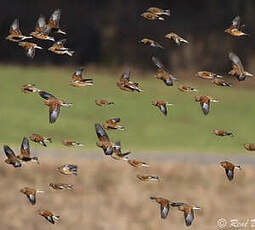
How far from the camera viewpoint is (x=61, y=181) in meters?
23.9

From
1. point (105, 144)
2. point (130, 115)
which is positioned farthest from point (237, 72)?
point (130, 115)

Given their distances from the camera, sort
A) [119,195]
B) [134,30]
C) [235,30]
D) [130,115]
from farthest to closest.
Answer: [134,30], [130,115], [119,195], [235,30]

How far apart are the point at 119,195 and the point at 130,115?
8.06 m

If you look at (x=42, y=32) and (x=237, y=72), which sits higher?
(x=42, y=32)

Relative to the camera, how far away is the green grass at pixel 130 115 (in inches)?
1102

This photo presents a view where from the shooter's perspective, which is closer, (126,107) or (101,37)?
(126,107)

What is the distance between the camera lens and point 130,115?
31922 millimetres

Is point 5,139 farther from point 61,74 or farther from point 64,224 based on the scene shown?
point 61,74

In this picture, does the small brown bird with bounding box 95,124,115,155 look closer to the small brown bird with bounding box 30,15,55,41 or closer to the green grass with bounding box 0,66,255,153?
the small brown bird with bounding box 30,15,55,41

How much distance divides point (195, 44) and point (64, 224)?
18310mm

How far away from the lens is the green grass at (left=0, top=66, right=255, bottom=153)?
2800 centimetres

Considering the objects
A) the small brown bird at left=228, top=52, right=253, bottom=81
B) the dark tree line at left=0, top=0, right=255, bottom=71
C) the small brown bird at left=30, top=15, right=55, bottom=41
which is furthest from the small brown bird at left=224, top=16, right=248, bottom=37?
the dark tree line at left=0, top=0, right=255, bottom=71

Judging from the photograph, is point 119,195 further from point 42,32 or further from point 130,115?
point 42,32

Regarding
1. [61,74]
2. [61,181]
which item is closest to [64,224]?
[61,181]
